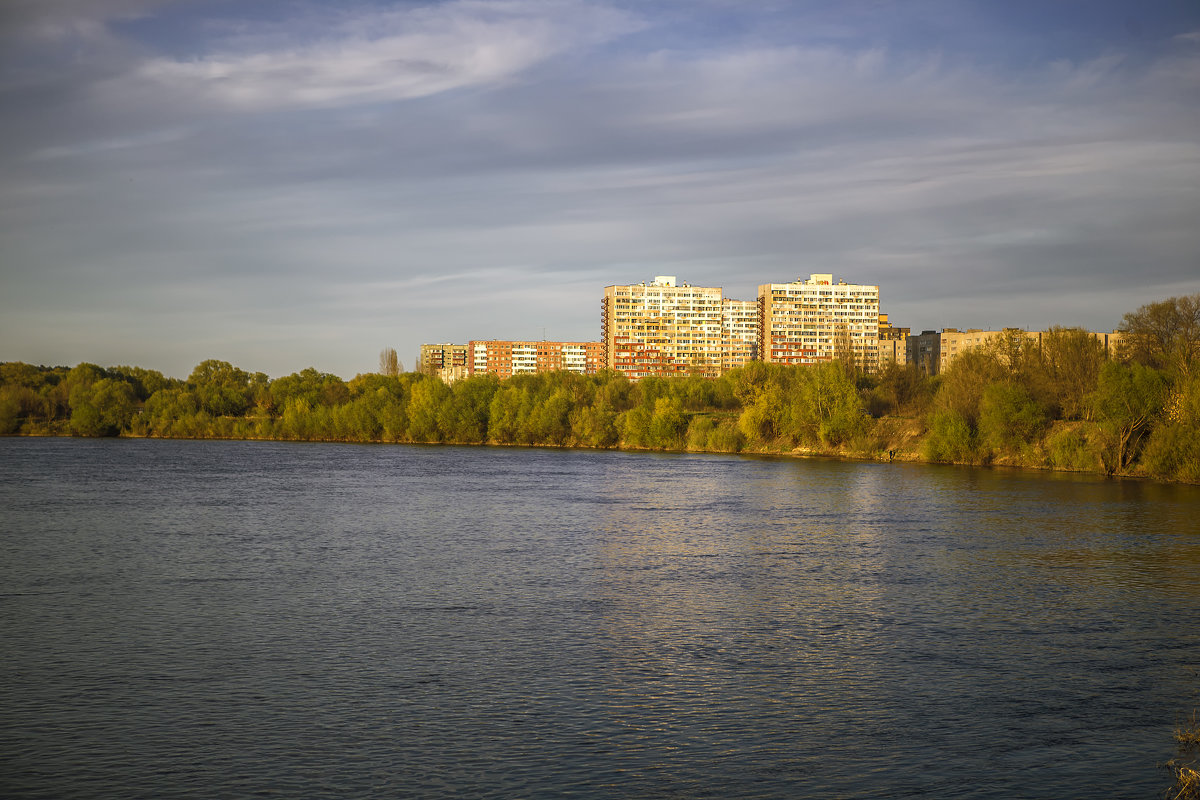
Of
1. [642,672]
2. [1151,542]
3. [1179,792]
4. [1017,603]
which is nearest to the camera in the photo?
[1179,792]

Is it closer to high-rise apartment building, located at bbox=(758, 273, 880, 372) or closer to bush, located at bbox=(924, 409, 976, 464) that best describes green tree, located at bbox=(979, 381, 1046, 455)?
bush, located at bbox=(924, 409, 976, 464)

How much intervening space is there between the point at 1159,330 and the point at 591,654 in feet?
255

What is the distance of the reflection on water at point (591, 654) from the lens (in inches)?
540

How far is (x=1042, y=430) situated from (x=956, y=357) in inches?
497

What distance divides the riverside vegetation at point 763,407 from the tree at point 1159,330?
120 millimetres

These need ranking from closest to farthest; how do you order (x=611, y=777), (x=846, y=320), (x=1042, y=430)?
(x=611, y=777), (x=1042, y=430), (x=846, y=320)

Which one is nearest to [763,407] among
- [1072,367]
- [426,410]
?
[1072,367]

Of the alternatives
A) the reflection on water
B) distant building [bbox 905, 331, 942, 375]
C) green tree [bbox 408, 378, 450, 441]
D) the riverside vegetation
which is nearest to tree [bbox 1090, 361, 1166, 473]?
the riverside vegetation

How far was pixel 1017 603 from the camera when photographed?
25.2 meters

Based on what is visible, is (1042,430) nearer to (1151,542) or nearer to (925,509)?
(925,509)

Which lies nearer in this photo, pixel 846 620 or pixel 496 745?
pixel 496 745

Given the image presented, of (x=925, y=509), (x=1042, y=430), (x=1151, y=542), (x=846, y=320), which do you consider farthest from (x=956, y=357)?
(x=846, y=320)

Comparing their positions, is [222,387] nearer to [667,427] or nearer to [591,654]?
[667,427]

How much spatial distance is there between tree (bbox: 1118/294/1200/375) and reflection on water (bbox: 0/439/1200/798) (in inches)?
1651
